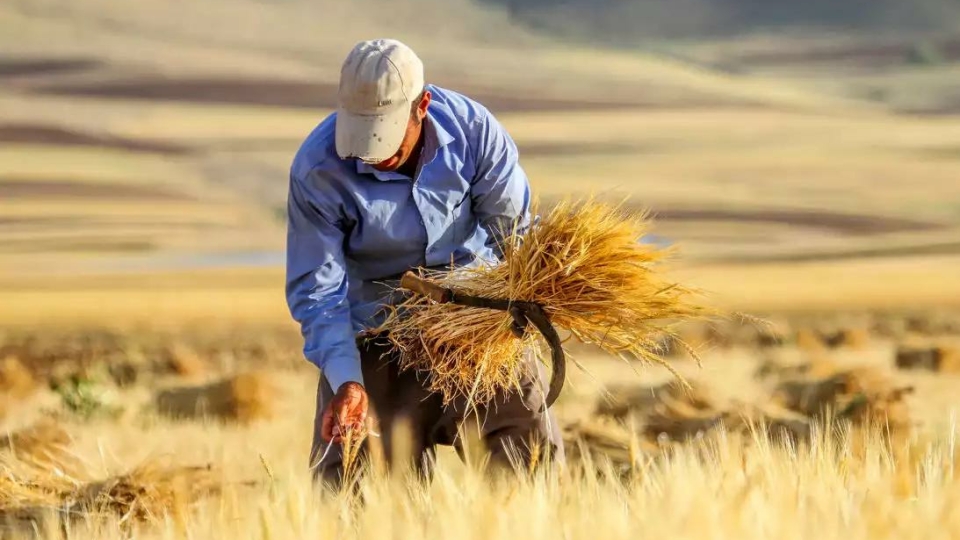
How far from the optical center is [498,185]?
628 centimetres

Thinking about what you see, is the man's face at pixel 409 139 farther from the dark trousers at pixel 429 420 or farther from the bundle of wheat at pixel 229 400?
the bundle of wheat at pixel 229 400

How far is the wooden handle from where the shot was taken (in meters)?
6.05

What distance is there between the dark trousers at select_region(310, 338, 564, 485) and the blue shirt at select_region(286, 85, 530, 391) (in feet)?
0.91

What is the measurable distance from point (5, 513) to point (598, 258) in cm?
339

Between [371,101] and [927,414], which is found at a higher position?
[371,101]

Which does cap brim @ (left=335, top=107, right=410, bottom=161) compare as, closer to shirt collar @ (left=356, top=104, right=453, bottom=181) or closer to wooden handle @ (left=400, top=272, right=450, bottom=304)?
shirt collar @ (left=356, top=104, right=453, bottom=181)

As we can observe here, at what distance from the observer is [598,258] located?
6.02 metres

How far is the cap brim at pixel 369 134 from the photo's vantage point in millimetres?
5824

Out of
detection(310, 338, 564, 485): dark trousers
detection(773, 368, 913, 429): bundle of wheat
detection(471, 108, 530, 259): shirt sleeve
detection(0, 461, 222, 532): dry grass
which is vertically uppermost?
detection(471, 108, 530, 259): shirt sleeve

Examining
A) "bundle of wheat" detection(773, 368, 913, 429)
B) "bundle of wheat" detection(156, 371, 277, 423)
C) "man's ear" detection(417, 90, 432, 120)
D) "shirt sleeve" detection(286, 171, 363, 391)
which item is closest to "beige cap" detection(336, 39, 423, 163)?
"man's ear" detection(417, 90, 432, 120)

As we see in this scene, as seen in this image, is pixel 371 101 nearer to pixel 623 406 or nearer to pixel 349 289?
pixel 349 289

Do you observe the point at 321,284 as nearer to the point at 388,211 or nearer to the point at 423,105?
the point at 388,211

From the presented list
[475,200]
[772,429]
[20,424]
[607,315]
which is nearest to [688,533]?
[607,315]

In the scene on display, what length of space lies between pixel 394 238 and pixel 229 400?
24.2 feet
